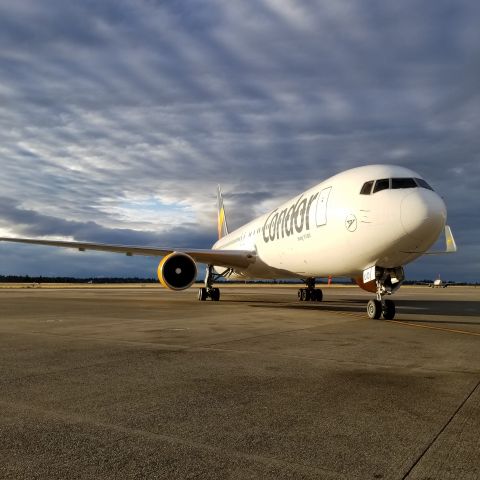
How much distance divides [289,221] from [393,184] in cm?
538

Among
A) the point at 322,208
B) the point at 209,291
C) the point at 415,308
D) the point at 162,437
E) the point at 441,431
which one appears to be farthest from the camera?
the point at 209,291

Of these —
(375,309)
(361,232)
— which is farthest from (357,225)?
(375,309)

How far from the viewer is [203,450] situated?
2.84m

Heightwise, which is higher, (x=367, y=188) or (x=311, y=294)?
(x=367, y=188)

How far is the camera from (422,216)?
10438 millimetres

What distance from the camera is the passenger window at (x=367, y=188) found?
11828 mm

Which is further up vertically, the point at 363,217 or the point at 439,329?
the point at 363,217

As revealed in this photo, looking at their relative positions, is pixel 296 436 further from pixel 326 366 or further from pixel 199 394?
pixel 326 366

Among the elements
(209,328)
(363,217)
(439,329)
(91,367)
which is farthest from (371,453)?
(363,217)

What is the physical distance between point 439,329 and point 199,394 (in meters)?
7.63

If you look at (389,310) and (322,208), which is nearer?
(389,310)

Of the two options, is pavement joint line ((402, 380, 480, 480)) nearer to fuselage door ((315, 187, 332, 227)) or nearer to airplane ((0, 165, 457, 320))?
airplane ((0, 165, 457, 320))

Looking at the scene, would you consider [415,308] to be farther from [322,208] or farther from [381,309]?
[322,208]

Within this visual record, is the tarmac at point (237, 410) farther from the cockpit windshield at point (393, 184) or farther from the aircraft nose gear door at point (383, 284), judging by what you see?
the cockpit windshield at point (393, 184)
